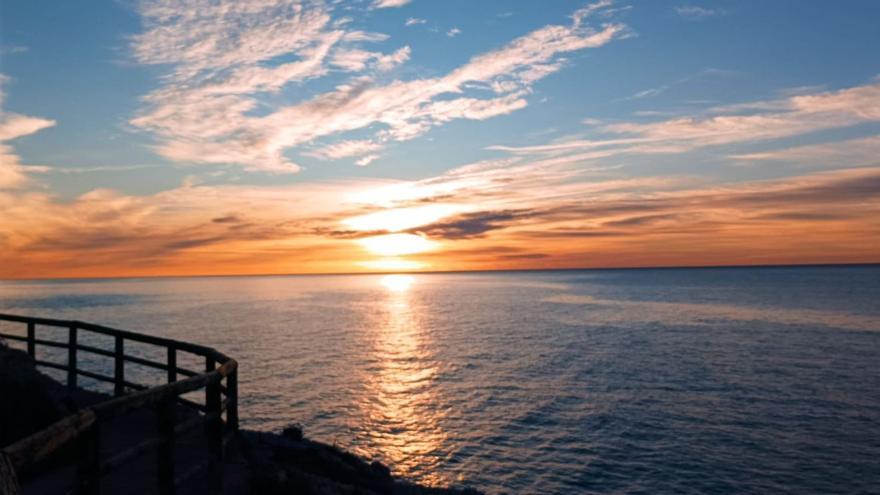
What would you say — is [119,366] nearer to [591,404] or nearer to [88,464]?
[88,464]

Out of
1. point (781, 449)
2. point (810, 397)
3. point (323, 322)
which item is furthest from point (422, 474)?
point (323, 322)

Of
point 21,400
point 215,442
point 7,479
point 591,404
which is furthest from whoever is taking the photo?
point 591,404

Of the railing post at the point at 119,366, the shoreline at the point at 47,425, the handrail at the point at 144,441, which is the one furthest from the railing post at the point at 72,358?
the handrail at the point at 144,441

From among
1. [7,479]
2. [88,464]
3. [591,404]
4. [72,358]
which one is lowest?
[591,404]

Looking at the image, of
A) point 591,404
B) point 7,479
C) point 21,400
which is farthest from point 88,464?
point 591,404

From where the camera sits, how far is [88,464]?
187 inches

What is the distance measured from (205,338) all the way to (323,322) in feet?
84.8

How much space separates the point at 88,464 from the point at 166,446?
1.02 metres

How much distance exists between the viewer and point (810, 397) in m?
31.2

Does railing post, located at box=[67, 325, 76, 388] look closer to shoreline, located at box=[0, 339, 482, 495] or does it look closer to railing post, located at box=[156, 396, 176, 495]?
shoreline, located at box=[0, 339, 482, 495]

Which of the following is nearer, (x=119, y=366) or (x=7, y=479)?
(x=7, y=479)

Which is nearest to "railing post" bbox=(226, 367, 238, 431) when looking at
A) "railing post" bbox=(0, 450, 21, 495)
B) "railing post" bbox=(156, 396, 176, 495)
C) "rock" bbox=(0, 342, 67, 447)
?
"railing post" bbox=(156, 396, 176, 495)

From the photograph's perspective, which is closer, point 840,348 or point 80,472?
point 80,472

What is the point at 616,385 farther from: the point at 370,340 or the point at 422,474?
the point at 370,340
